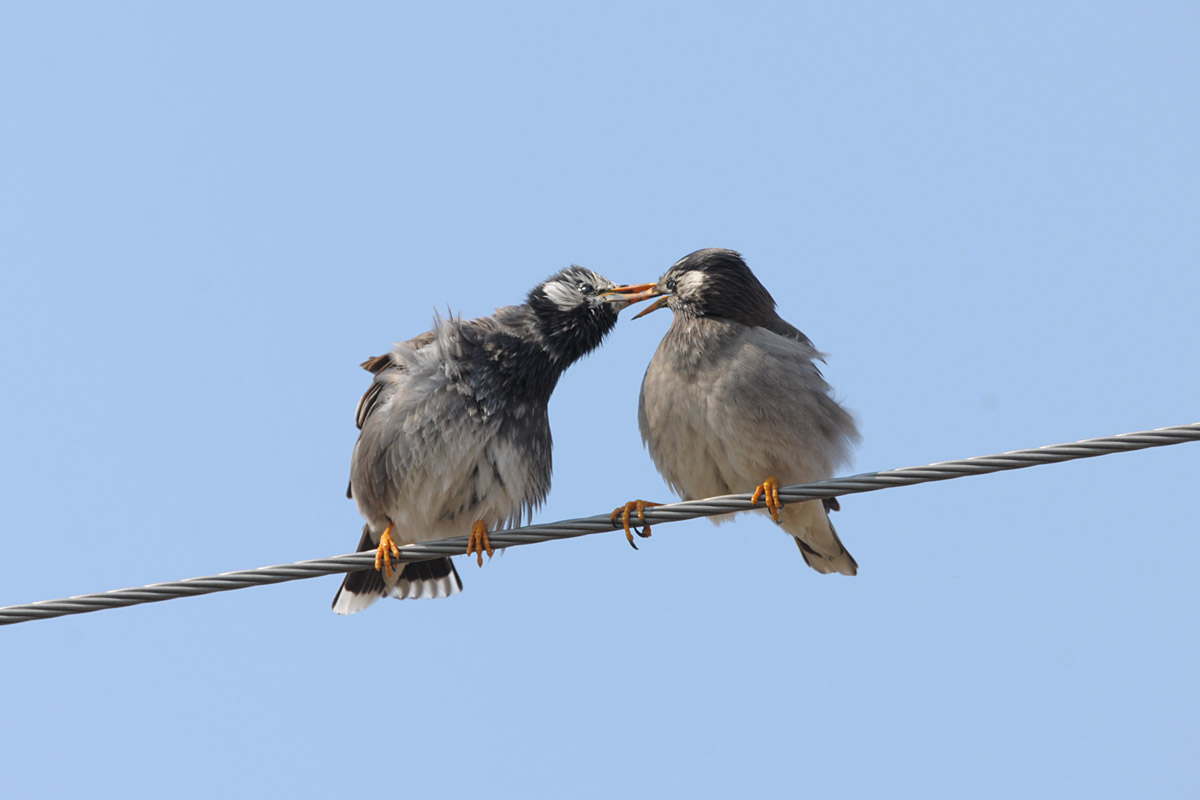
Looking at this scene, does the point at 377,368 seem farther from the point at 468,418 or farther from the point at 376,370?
the point at 468,418

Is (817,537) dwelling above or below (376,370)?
below

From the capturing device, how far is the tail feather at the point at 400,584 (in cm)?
713

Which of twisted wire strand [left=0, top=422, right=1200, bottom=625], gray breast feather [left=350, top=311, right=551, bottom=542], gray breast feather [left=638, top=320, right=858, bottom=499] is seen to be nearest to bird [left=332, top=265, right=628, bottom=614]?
gray breast feather [left=350, top=311, right=551, bottom=542]

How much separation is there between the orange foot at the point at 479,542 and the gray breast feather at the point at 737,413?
3.48ft

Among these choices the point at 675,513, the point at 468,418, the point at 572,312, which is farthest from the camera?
the point at 572,312

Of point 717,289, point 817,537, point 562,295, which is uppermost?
point 562,295

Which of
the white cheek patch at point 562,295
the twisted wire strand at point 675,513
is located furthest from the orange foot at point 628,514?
the white cheek patch at point 562,295

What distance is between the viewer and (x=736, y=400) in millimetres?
6359

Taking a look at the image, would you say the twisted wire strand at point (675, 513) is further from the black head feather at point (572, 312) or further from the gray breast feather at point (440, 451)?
the black head feather at point (572, 312)

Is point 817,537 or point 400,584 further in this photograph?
point 400,584

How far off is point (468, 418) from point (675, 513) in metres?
1.54

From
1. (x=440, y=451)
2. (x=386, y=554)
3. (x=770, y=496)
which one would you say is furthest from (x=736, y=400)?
(x=386, y=554)

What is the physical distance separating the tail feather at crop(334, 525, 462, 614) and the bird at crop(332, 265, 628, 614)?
131 millimetres

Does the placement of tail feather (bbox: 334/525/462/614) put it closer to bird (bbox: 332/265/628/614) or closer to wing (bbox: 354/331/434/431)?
bird (bbox: 332/265/628/614)
